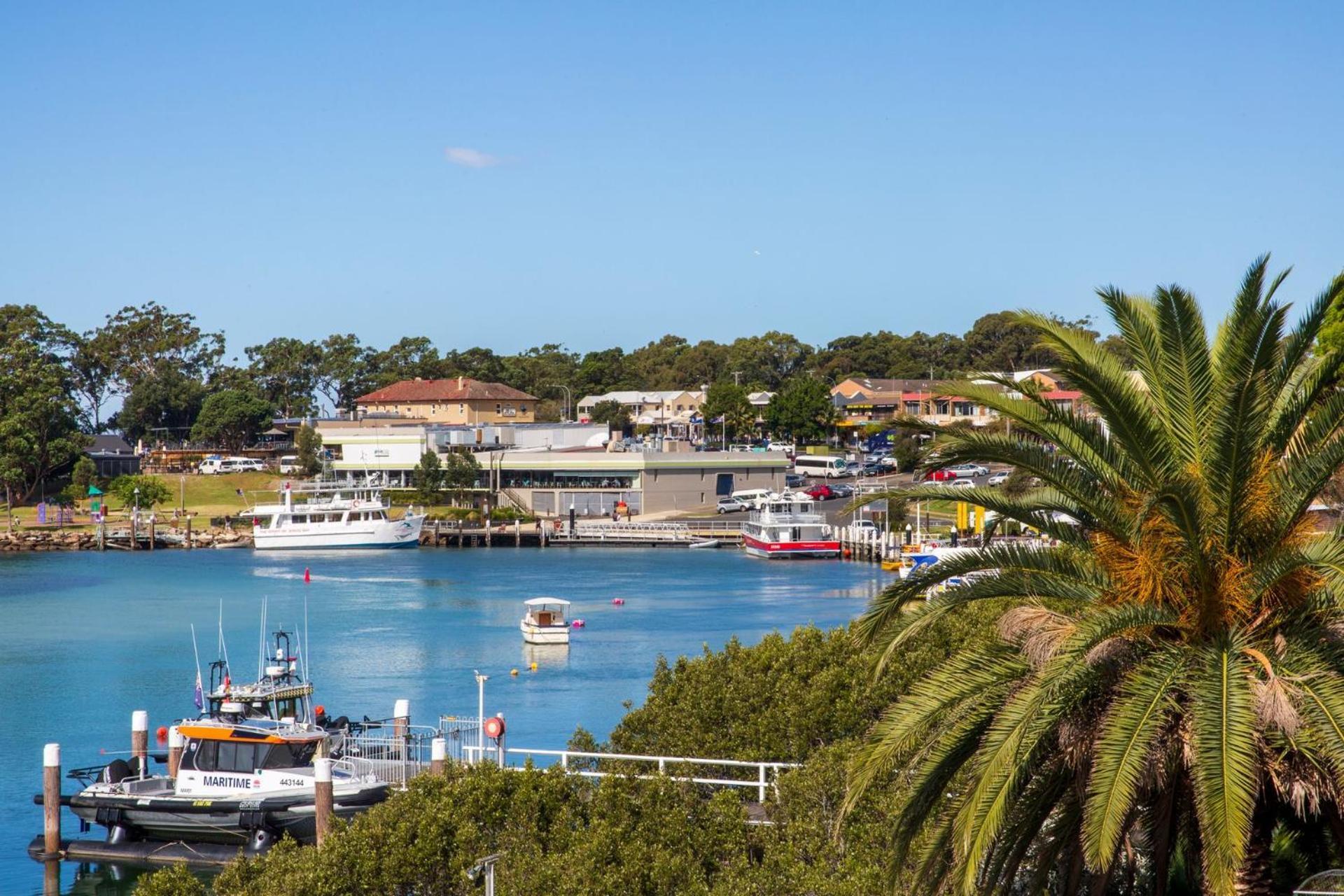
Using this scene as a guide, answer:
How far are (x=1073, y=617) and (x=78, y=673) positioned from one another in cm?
4544

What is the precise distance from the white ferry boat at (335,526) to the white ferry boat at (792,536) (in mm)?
21614

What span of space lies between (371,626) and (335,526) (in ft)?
122

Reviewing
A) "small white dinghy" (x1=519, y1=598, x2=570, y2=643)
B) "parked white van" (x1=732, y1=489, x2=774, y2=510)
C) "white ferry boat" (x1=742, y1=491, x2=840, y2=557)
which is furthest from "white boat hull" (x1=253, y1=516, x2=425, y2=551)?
"small white dinghy" (x1=519, y1=598, x2=570, y2=643)

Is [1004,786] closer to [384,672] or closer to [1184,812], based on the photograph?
[1184,812]

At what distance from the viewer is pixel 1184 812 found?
1409 cm

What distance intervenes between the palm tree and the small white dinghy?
42.4 meters

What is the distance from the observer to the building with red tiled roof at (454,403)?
132375mm

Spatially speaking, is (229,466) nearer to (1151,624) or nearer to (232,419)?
(232,419)

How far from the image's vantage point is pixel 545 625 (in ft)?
189

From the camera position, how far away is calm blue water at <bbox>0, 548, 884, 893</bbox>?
44219 mm

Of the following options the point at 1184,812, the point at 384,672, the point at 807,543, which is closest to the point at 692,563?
the point at 807,543

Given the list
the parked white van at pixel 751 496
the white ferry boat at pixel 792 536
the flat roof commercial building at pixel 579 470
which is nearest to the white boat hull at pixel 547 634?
the white ferry boat at pixel 792 536

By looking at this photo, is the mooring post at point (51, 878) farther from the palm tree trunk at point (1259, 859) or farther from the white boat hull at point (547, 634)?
the white boat hull at point (547, 634)

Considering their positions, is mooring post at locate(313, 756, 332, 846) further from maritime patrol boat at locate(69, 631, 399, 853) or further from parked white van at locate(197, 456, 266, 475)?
parked white van at locate(197, 456, 266, 475)
